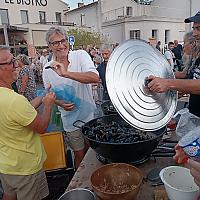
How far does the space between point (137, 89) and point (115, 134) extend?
397 millimetres

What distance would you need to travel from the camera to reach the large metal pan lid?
1.46 m

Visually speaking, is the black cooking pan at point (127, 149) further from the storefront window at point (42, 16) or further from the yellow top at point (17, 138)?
the storefront window at point (42, 16)

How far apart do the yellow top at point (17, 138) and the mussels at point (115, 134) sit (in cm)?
48

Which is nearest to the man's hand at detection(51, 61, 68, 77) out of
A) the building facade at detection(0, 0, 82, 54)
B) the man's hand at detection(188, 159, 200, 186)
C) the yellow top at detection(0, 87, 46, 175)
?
the yellow top at detection(0, 87, 46, 175)

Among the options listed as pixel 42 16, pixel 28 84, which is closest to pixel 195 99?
pixel 28 84

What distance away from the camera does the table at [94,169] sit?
138 cm

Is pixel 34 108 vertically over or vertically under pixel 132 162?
over

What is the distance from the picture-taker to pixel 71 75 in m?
2.27

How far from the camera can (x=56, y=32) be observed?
7.95 ft

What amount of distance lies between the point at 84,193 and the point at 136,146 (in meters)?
0.42

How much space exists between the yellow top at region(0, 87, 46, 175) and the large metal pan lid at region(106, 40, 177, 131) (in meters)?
0.72

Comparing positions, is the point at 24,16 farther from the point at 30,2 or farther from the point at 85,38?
the point at 85,38

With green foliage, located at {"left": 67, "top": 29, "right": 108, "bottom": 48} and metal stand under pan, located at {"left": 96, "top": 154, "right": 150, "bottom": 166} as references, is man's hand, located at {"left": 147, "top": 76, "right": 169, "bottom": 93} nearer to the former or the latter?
metal stand under pan, located at {"left": 96, "top": 154, "right": 150, "bottom": 166}

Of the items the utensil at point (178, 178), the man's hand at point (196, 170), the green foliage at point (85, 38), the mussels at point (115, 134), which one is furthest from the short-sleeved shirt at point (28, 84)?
the green foliage at point (85, 38)
